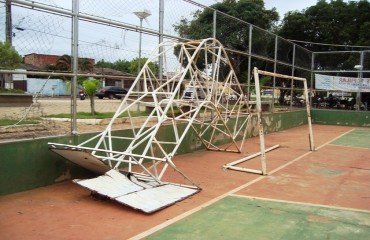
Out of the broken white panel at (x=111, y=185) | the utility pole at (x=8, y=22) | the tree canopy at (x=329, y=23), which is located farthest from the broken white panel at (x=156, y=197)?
the tree canopy at (x=329, y=23)

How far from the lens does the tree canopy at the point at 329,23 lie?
99.0 ft

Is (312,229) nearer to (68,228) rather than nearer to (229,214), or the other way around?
(229,214)

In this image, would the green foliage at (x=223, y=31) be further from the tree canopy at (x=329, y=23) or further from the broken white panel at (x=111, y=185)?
the tree canopy at (x=329, y=23)

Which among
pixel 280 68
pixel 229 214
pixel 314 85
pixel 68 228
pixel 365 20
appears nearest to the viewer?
pixel 68 228

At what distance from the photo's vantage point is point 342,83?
2048 centimetres

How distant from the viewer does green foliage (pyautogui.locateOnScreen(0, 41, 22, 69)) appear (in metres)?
5.57

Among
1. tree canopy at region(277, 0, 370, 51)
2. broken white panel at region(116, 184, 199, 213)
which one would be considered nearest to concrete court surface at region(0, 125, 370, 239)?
broken white panel at region(116, 184, 199, 213)

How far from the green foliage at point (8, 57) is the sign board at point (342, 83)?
17941mm

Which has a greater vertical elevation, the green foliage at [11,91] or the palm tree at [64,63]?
the palm tree at [64,63]

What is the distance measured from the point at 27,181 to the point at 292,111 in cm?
1441

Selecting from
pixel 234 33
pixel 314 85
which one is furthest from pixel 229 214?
pixel 314 85

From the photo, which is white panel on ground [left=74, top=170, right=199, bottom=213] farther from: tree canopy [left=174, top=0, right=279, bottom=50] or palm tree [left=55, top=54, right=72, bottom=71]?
tree canopy [left=174, top=0, right=279, bottom=50]

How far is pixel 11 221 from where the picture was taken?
4.72 meters

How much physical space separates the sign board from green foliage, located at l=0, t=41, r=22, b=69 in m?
17.9
